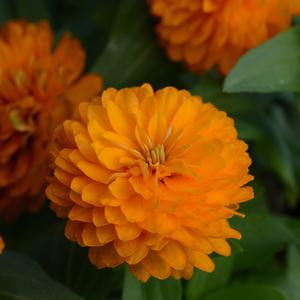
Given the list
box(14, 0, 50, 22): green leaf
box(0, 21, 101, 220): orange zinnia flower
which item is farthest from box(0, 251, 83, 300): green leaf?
box(14, 0, 50, 22): green leaf

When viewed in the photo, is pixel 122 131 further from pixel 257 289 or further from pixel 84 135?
pixel 257 289

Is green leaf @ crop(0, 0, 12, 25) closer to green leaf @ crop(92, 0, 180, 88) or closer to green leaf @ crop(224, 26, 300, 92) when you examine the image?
green leaf @ crop(92, 0, 180, 88)

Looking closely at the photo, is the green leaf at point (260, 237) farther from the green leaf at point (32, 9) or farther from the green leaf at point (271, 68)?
the green leaf at point (32, 9)

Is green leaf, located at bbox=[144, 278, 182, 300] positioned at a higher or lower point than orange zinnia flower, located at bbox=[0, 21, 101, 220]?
lower

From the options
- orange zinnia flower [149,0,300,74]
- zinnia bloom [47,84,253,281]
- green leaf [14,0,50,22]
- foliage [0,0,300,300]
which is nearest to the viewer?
zinnia bloom [47,84,253,281]

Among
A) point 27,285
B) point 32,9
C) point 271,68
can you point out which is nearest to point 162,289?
point 27,285

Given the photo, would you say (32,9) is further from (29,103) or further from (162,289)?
(162,289)

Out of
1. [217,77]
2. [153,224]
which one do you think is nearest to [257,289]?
[153,224]
